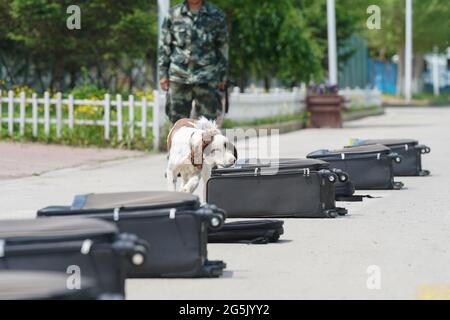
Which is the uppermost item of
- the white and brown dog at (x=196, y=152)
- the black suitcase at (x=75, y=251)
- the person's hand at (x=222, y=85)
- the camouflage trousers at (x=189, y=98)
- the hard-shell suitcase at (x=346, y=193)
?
the person's hand at (x=222, y=85)

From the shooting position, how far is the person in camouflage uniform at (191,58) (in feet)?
51.0

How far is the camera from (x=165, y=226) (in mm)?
8539

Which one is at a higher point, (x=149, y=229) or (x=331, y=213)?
(x=149, y=229)

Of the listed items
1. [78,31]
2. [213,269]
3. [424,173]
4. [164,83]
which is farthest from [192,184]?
[78,31]

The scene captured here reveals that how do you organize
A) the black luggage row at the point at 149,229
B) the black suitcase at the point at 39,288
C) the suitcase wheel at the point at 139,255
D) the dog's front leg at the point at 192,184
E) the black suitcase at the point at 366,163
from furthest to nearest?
the black suitcase at the point at 366,163 → the dog's front leg at the point at 192,184 → the black luggage row at the point at 149,229 → the suitcase wheel at the point at 139,255 → the black suitcase at the point at 39,288

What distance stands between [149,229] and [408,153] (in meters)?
8.97

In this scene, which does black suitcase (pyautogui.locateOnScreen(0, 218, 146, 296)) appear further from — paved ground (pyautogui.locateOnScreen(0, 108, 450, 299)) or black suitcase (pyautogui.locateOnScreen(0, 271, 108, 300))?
paved ground (pyautogui.locateOnScreen(0, 108, 450, 299))

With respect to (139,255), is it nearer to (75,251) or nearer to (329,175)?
(75,251)

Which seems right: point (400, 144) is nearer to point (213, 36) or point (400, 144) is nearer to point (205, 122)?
point (213, 36)

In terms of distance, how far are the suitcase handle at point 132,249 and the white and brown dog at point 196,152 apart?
5060 mm

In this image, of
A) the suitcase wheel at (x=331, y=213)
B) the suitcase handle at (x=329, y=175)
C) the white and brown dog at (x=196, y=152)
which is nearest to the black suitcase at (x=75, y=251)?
the white and brown dog at (x=196, y=152)

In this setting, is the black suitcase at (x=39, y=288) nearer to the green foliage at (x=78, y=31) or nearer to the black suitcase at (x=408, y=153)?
the black suitcase at (x=408, y=153)

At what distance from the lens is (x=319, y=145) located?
82.4 ft

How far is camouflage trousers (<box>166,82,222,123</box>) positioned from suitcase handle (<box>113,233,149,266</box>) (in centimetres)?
892
